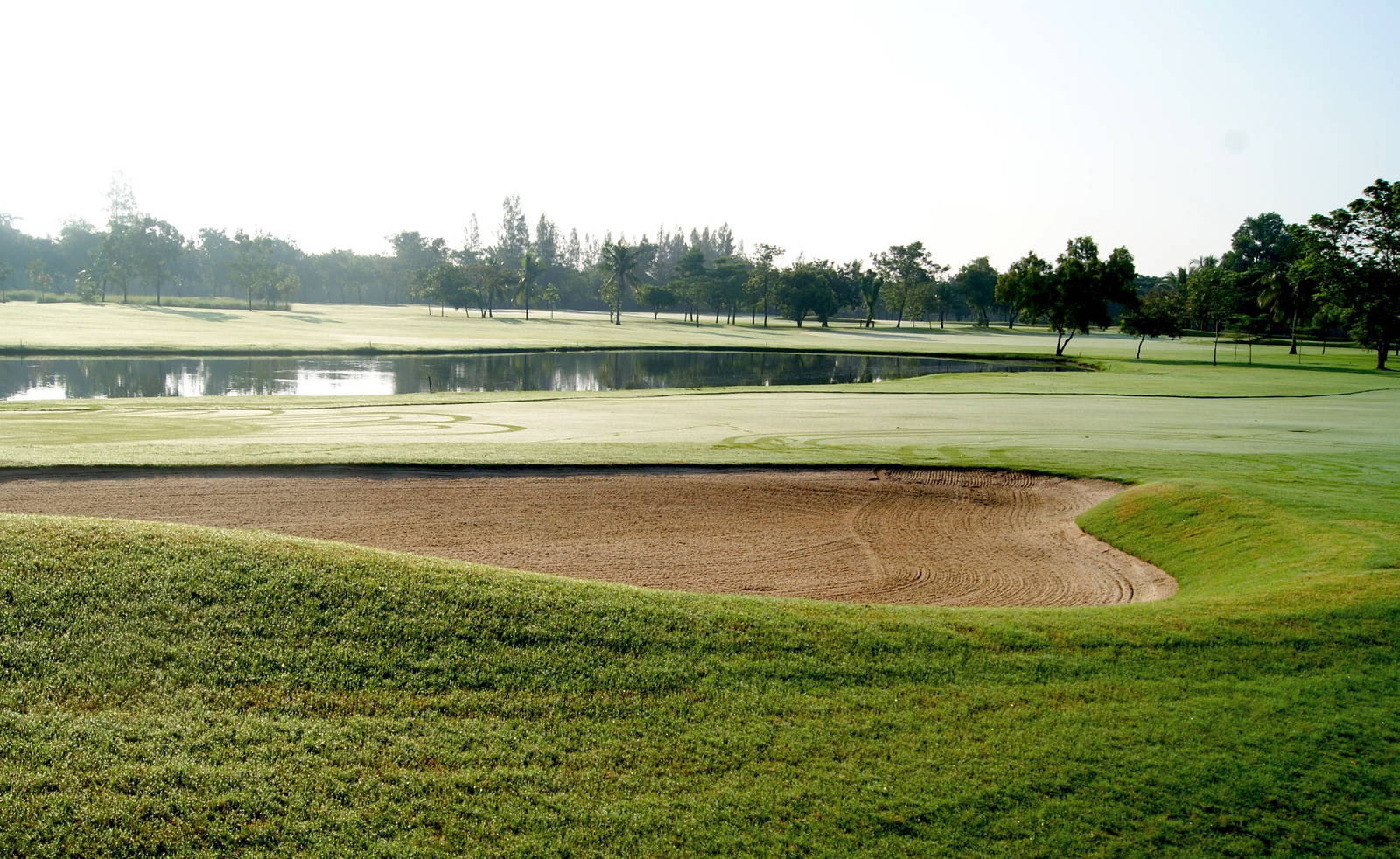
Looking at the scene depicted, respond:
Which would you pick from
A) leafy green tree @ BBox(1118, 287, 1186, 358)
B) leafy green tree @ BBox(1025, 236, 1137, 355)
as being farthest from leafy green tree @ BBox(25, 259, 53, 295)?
leafy green tree @ BBox(1118, 287, 1186, 358)

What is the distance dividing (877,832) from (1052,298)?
83662 millimetres

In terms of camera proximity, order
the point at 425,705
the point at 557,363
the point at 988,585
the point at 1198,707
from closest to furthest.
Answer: the point at 425,705 < the point at 1198,707 < the point at 988,585 < the point at 557,363

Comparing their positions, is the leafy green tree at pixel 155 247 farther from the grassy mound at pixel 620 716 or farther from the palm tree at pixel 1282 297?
the palm tree at pixel 1282 297

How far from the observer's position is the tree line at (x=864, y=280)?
73.6 m

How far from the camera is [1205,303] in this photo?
407 ft

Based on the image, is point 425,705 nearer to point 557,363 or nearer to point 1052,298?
point 557,363

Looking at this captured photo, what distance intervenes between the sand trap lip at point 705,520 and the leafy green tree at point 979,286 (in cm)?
13754

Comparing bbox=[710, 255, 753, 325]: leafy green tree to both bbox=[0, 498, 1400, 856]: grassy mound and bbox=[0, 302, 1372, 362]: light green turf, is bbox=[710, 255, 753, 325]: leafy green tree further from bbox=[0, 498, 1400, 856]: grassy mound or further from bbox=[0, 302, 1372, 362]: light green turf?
bbox=[0, 498, 1400, 856]: grassy mound

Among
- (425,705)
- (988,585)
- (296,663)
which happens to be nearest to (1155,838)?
(425,705)

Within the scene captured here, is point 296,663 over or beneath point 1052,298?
beneath

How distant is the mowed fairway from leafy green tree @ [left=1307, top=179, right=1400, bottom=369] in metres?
76.3

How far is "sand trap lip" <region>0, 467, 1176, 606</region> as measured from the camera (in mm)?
12789

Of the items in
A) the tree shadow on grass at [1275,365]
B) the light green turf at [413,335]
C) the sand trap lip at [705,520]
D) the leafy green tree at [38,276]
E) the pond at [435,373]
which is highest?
the leafy green tree at [38,276]

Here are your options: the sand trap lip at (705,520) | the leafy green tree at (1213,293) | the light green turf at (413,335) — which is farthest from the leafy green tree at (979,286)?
the sand trap lip at (705,520)
